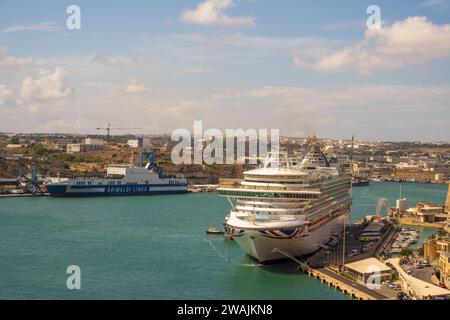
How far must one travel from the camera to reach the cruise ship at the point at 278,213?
12508 mm

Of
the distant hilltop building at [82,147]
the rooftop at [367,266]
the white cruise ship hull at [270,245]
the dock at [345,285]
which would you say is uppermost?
the distant hilltop building at [82,147]

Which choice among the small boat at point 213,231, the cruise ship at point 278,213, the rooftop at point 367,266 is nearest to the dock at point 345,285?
the rooftop at point 367,266

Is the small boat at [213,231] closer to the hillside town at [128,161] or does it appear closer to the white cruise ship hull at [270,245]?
the white cruise ship hull at [270,245]

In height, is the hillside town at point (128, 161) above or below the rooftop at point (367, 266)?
above

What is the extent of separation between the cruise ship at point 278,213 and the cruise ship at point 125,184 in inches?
731

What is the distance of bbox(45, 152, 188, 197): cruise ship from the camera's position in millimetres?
31141

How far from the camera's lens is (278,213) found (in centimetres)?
1298

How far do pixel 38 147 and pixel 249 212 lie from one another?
4287 centimetres

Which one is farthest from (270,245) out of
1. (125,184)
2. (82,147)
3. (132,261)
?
(82,147)

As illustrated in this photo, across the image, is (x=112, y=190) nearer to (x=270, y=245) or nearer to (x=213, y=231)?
(x=213, y=231)

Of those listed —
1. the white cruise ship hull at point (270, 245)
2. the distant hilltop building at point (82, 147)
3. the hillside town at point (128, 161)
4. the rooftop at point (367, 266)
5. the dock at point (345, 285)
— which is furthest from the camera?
the distant hilltop building at point (82, 147)

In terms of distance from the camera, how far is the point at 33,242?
15.9 meters

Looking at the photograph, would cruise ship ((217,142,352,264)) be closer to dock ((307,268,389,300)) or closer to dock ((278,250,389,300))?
dock ((278,250,389,300))
